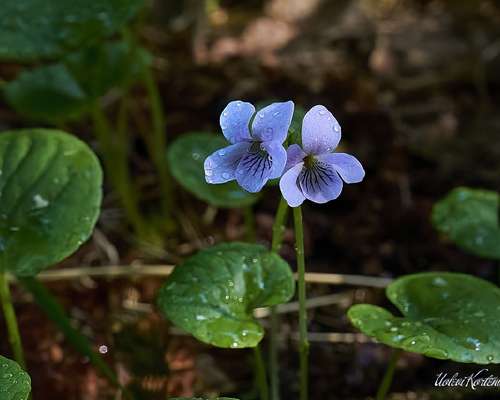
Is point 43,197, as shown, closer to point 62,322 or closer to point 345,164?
point 62,322

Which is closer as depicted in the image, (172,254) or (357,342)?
(357,342)

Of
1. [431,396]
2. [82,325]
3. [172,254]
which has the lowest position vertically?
[431,396]

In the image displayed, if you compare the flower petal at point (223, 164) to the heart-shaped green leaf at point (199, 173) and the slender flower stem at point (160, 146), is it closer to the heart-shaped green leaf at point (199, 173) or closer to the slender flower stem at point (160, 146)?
the heart-shaped green leaf at point (199, 173)

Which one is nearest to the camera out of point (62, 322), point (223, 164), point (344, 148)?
point (223, 164)

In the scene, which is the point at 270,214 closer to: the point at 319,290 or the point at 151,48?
the point at 319,290

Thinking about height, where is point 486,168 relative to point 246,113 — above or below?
below

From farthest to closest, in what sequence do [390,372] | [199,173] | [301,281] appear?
1. [199,173]
2. [390,372]
3. [301,281]

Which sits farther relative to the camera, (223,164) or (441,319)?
(441,319)

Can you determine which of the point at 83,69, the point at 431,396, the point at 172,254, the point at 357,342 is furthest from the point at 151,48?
the point at 431,396

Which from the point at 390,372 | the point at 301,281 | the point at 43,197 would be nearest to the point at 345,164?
the point at 301,281
